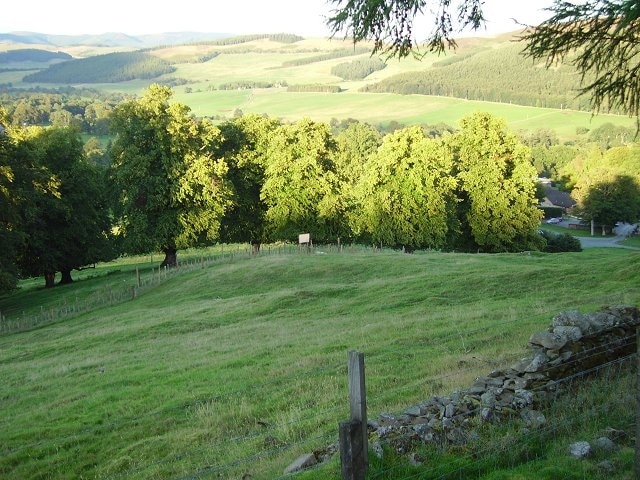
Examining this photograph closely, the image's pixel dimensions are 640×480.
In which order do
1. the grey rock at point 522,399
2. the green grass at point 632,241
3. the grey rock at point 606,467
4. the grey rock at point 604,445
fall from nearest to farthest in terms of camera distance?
1. the grey rock at point 606,467
2. the grey rock at point 604,445
3. the grey rock at point 522,399
4. the green grass at point 632,241

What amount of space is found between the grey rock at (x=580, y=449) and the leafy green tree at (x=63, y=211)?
43.6 m

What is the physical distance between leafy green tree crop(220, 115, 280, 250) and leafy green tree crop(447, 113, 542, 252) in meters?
18.1

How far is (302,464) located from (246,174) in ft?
161

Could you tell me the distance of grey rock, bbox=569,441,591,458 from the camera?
302 inches

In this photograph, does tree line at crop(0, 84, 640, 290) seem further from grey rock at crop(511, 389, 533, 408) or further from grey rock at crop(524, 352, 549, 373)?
grey rock at crop(511, 389, 533, 408)

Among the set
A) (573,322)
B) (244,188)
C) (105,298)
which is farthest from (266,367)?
(244,188)

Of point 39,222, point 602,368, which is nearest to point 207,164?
point 39,222

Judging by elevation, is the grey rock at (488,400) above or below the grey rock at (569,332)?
below

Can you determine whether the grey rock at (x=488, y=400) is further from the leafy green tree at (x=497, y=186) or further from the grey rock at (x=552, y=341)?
the leafy green tree at (x=497, y=186)

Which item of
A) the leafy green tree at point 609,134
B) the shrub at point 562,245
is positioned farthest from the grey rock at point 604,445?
the leafy green tree at point 609,134

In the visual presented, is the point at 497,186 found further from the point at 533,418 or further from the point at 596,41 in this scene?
the point at 533,418

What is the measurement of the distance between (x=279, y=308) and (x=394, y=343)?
11.7 meters

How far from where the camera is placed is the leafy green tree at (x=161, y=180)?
153ft

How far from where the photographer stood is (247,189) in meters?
56.2
